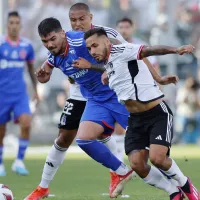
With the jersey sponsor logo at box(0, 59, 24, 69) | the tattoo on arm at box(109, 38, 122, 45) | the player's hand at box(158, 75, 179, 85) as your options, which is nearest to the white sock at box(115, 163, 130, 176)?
the player's hand at box(158, 75, 179, 85)

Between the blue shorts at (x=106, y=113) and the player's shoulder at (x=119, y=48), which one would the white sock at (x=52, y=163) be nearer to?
the blue shorts at (x=106, y=113)

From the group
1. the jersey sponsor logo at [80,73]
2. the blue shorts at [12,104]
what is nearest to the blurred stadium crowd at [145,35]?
the blue shorts at [12,104]

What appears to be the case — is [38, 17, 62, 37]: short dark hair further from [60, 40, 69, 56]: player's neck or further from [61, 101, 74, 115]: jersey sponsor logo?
[61, 101, 74, 115]: jersey sponsor logo

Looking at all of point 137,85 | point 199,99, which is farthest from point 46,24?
point 199,99

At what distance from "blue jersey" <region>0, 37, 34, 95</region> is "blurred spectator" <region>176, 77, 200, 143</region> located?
359 inches

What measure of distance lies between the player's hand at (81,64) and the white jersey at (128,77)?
30cm

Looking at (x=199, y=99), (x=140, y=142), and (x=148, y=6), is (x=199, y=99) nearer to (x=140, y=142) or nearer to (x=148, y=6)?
(x=148, y=6)

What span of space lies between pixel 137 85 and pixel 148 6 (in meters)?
15.0

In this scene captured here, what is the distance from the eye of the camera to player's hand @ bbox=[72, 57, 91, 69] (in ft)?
28.5

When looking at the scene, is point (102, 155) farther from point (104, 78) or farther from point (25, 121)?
point (25, 121)

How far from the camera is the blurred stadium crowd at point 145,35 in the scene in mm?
22750

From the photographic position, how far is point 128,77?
8.45 meters

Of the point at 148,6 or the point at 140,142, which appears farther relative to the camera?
the point at 148,6

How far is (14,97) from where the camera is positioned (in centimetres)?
1365
